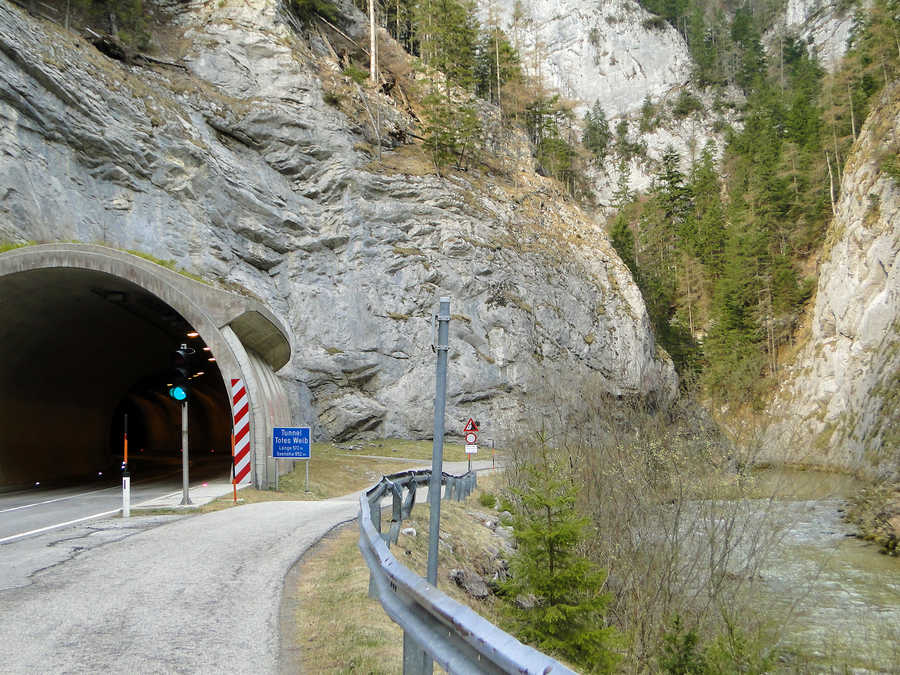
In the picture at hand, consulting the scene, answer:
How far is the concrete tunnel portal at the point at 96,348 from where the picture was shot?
688 inches

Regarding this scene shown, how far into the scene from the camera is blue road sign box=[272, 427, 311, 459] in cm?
1738

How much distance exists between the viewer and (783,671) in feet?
30.1

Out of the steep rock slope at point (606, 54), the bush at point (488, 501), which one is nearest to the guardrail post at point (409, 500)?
the bush at point (488, 501)

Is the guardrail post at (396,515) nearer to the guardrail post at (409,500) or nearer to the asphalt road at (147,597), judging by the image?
the asphalt road at (147,597)

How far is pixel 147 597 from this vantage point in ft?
20.6

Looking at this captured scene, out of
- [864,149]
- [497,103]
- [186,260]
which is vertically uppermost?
[497,103]

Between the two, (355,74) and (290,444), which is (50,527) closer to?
(290,444)

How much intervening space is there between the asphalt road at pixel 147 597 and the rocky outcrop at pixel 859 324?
2753 centimetres

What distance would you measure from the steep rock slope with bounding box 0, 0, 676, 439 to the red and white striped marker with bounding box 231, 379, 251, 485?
15132mm

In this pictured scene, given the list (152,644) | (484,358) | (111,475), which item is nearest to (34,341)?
(111,475)

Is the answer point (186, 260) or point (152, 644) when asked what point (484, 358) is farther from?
point (152, 644)

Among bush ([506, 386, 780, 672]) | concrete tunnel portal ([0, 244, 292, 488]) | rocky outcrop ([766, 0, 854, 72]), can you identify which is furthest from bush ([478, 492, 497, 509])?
rocky outcrop ([766, 0, 854, 72])

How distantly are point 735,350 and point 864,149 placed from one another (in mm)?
16170

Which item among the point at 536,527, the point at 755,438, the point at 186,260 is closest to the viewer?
the point at 536,527
